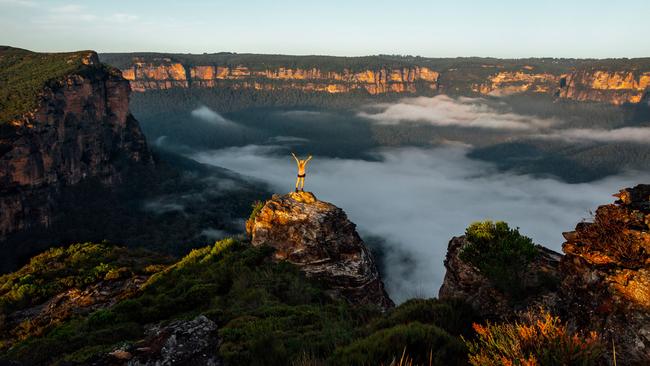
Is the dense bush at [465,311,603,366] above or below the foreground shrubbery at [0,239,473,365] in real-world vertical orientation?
above

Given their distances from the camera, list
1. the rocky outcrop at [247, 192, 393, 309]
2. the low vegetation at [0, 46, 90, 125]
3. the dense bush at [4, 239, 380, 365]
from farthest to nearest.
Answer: the low vegetation at [0, 46, 90, 125] → the rocky outcrop at [247, 192, 393, 309] → the dense bush at [4, 239, 380, 365]

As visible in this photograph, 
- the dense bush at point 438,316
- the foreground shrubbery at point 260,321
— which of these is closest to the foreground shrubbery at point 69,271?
the foreground shrubbery at point 260,321

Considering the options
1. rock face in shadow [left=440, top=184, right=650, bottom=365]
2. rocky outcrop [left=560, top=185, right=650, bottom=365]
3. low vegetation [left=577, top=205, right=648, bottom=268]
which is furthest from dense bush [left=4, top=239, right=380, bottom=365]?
low vegetation [left=577, top=205, right=648, bottom=268]

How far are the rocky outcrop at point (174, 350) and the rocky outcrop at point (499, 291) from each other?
7.38 metres

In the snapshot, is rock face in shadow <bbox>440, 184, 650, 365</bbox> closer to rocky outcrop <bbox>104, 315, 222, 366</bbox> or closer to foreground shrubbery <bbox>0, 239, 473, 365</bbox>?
foreground shrubbery <bbox>0, 239, 473, 365</bbox>

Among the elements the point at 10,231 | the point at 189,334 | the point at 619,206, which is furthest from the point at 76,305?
the point at 10,231

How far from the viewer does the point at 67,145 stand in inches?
3285

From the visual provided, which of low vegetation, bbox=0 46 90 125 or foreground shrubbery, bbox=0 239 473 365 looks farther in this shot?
low vegetation, bbox=0 46 90 125

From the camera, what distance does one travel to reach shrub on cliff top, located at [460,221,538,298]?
37.5 feet

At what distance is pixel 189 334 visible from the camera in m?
8.17

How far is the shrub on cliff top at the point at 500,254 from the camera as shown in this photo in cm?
1143

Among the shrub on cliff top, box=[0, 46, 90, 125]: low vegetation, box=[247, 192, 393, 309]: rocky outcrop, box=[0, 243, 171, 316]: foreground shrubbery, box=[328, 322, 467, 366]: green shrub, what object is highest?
box=[0, 46, 90, 125]: low vegetation

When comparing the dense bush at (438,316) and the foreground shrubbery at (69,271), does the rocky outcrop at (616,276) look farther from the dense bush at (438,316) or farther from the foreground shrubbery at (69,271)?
the foreground shrubbery at (69,271)

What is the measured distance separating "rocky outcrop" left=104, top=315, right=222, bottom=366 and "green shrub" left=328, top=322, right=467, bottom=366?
272cm
